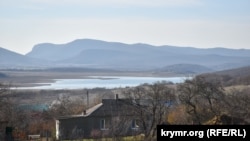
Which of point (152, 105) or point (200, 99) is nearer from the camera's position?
point (152, 105)

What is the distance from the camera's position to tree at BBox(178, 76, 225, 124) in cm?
3525

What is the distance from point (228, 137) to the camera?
8.76 meters

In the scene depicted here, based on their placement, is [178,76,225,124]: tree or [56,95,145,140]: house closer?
[178,76,225,124]: tree

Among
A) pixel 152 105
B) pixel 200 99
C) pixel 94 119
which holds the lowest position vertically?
pixel 94 119

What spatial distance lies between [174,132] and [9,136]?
7.65 meters

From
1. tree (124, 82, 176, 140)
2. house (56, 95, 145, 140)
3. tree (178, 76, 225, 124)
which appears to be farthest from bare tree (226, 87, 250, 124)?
house (56, 95, 145, 140)

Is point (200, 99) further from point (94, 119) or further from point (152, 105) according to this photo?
point (94, 119)

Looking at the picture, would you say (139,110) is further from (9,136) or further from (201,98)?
(9,136)

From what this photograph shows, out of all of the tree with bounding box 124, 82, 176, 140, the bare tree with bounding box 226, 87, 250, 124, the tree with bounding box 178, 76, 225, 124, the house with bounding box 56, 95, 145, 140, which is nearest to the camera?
the bare tree with bounding box 226, 87, 250, 124

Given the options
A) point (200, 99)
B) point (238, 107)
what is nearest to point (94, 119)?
point (200, 99)

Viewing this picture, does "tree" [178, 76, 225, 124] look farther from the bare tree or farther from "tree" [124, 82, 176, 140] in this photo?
"tree" [124, 82, 176, 140]

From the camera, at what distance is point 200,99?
38.3 metres

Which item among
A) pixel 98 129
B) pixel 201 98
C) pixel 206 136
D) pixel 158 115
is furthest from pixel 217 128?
pixel 98 129

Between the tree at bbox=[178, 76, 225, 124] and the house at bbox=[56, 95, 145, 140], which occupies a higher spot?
the tree at bbox=[178, 76, 225, 124]
